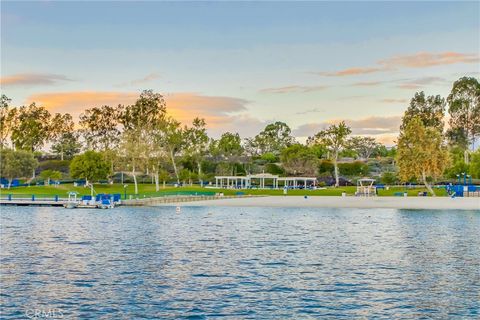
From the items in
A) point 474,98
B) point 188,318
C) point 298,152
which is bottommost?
point 188,318

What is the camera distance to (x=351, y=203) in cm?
10306

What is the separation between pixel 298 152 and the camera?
170m

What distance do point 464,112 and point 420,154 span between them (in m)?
49.9

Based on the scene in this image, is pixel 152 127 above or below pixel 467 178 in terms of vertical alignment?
above

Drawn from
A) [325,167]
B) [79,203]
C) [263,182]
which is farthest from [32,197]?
[325,167]

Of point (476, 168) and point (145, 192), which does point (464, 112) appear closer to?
point (476, 168)

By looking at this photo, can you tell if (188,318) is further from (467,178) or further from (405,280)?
(467,178)

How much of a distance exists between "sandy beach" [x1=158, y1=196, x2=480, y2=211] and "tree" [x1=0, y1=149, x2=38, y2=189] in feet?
174

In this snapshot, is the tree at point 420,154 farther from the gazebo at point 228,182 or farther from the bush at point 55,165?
the bush at point 55,165

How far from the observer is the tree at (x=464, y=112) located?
15938 centimetres

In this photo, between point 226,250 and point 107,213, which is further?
point 107,213

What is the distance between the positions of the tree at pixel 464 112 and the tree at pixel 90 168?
93.4 metres

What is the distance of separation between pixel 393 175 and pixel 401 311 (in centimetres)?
13281

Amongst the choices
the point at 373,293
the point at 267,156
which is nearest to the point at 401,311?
the point at 373,293
